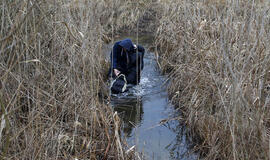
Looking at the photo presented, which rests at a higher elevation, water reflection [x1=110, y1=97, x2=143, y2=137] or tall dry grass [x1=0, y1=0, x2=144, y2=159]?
tall dry grass [x1=0, y1=0, x2=144, y2=159]

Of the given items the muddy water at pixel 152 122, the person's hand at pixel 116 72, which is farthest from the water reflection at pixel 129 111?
the person's hand at pixel 116 72

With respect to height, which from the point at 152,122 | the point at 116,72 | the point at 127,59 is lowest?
the point at 152,122

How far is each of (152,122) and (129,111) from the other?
454 millimetres

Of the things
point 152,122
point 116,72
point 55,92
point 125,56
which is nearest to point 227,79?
point 152,122

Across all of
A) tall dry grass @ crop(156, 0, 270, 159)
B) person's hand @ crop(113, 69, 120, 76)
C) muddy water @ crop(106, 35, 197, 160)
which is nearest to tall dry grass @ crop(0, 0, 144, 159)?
muddy water @ crop(106, 35, 197, 160)

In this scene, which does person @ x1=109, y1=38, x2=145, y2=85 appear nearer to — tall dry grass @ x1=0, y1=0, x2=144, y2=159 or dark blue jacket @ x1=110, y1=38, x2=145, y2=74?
dark blue jacket @ x1=110, y1=38, x2=145, y2=74

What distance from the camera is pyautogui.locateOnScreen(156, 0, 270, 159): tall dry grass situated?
225cm

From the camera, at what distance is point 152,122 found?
12.7 feet

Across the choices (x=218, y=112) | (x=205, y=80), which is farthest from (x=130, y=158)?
(x=205, y=80)

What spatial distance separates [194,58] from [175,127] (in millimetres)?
1034

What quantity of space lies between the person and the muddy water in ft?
0.85

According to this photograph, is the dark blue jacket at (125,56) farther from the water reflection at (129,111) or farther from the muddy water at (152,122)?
the water reflection at (129,111)

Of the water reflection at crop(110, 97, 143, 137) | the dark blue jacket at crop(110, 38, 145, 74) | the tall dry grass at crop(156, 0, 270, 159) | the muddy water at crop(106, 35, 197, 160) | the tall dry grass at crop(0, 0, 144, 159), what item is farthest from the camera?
the dark blue jacket at crop(110, 38, 145, 74)

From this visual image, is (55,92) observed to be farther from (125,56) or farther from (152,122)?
(125,56)
